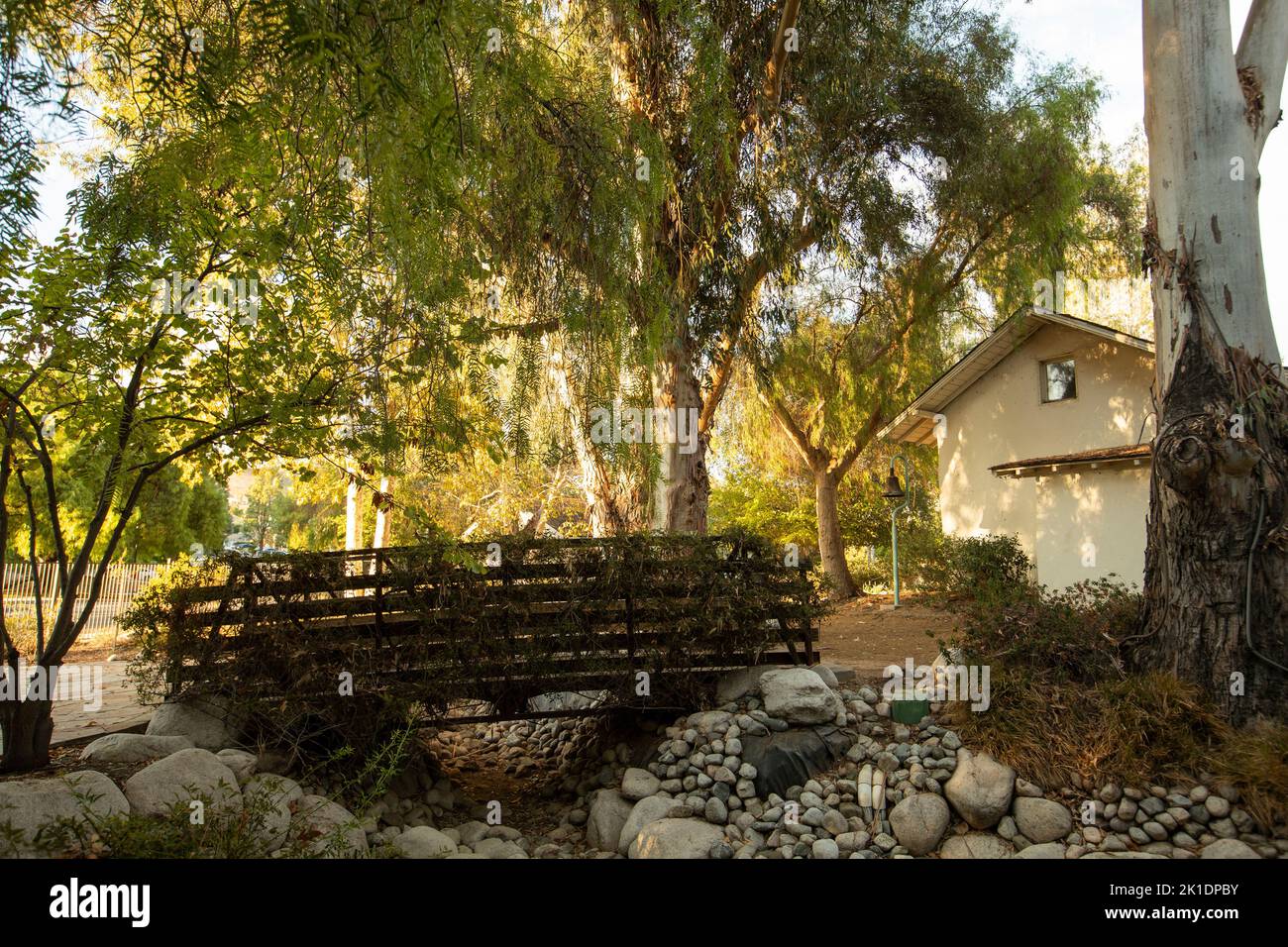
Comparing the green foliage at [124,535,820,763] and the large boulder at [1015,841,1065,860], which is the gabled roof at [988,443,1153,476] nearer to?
the green foliage at [124,535,820,763]

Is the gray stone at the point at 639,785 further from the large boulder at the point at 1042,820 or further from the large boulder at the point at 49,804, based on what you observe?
the large boulder at the point at 49,804

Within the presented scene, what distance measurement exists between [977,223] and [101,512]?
43.4ft

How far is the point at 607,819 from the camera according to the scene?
19.4ft

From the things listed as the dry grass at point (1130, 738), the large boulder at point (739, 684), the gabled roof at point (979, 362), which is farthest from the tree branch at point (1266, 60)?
the gabled roof at point (979, 362)

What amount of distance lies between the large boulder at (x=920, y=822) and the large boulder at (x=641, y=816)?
1.53 metres

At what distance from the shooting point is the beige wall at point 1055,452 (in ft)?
38.2

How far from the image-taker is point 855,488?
22.3m

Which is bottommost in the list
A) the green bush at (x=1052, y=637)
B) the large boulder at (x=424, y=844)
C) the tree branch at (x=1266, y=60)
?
the large boulder at (x=424, y=844)

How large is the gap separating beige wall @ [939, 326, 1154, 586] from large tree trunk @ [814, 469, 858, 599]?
7.72 feet

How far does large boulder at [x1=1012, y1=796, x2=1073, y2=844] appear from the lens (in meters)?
5.18

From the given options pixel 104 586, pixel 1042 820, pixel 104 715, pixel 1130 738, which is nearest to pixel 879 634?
pixel 1130 738

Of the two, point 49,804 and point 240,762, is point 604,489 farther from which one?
point 49,804
